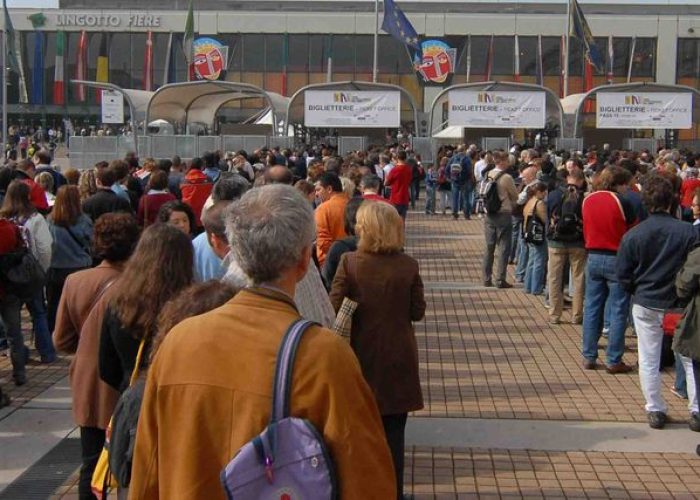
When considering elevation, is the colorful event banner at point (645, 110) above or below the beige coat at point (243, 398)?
above

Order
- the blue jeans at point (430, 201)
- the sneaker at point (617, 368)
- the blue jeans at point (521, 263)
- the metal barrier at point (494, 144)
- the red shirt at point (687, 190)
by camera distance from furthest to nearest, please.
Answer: the metal barrier at point (494, 144) → the blue jeans at point (430, 201) → the blue jeans at point (521, 263) → the red shirt at point (687, 190) → the sneaker at point (617, 368)

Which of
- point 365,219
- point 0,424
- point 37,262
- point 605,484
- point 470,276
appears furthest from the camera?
point 470,276

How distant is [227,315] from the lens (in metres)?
2.55

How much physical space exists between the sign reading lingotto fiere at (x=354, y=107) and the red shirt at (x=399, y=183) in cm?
594

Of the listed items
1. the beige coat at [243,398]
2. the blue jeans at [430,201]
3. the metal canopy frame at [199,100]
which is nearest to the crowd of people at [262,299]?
the beige coat at [243,398]

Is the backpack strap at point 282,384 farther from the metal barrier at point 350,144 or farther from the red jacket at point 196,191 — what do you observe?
the metal barrier at point 350,144

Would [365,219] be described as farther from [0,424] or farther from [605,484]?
[0,424]

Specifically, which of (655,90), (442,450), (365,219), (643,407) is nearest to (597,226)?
(643,407)

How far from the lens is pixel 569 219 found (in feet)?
33.6

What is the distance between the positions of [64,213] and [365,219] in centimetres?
457

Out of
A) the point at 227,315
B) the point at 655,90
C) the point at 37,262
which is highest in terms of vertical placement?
the point at 655,90

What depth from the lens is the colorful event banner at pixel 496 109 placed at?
23.5 m

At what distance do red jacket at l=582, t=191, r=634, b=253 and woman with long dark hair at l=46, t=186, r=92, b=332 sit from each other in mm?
4505

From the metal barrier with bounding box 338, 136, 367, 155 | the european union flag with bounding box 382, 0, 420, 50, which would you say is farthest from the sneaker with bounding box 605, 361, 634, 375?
the european union flag with bounding box 382, 0, 420, 50
